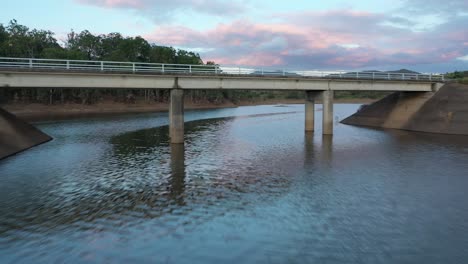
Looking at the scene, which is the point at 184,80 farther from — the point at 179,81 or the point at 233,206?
the point at 233,206

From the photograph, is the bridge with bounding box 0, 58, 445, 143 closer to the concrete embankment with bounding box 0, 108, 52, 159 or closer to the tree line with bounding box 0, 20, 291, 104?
the concrete embankment with bounding box 0, 108, 52, 159

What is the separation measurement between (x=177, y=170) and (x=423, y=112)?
4970 centimetres

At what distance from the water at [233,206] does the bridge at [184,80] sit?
7.50 meters

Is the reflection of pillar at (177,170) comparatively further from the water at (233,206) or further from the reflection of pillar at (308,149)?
the reflection of pillar at (308,149)

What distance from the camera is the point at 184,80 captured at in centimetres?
4197

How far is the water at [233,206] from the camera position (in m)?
14.1

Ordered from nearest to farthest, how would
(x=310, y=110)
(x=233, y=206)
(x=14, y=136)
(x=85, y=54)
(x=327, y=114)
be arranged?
(x=233, y=206) < (x=14, y=136) < (x=327, y=114) < (x=310, y=110) < (x=85, y=54)

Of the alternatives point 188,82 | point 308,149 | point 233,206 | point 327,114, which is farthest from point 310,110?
point 233,206

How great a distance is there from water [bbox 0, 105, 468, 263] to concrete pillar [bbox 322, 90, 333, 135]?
14514 mm

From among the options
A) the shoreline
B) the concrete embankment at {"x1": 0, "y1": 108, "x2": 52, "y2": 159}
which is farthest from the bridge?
the shoreline

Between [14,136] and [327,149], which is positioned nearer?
[14,136]

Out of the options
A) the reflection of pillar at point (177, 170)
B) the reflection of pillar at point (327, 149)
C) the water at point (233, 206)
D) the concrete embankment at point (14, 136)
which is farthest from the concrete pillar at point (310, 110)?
the concrete embankment at point (14, 136)

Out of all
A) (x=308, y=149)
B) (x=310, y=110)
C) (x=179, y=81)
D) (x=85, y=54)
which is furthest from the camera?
(x=85, y=54)

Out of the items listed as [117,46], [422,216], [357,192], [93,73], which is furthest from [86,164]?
[117,46]
